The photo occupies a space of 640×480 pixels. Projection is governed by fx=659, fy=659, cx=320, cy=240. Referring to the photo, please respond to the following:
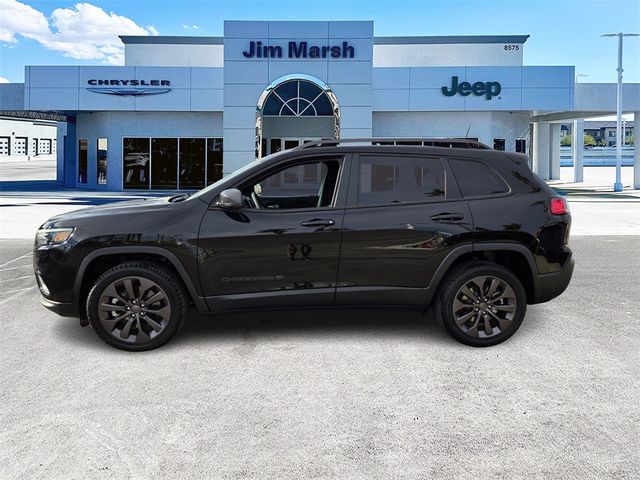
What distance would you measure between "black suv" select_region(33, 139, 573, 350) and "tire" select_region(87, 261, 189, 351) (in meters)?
0.01

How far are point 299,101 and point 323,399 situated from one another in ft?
82.8

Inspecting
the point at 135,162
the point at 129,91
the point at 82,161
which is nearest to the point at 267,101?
the point at 129,91

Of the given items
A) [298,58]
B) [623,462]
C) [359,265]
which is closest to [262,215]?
[359,265]

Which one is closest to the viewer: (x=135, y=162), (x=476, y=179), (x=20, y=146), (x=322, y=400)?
(x=322, y=400)

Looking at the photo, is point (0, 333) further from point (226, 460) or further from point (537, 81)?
point (537, 81)

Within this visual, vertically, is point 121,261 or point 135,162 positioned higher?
point 135,162

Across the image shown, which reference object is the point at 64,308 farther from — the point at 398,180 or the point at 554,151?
the point at 554,151

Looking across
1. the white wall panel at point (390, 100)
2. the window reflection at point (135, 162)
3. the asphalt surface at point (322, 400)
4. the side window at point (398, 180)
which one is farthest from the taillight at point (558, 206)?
the window reflection at point (135, 162)

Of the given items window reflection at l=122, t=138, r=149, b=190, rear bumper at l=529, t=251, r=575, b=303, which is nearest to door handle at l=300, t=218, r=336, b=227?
rear bumper at l=529, t=251, r=575, b=303

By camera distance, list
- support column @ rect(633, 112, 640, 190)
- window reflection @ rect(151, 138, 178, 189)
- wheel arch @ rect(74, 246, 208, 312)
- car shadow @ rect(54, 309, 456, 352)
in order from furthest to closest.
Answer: support column @ rect(633, 112, 640, 190), window reflection @ rect(151, 138, 178, 189), car shadow @ rect(54, 309, 456, 352), wheel arch @ rect(74, 246, 208, 312)

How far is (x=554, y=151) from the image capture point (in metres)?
44.2

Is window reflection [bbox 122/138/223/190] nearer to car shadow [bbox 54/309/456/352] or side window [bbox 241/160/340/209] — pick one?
side window [bbox 241/160/340/209]

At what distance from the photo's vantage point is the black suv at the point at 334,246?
17.9 feet

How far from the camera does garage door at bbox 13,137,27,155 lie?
83.8 meters
